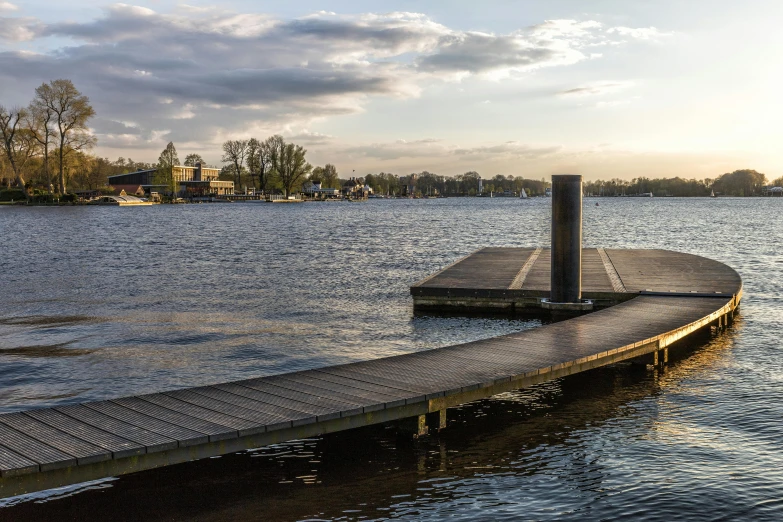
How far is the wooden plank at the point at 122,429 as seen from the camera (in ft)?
24.5

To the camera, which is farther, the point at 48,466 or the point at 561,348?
the point at 561,348

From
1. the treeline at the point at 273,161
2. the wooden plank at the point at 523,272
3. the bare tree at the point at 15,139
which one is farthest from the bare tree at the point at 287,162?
the wooden plank at the point at 523,272

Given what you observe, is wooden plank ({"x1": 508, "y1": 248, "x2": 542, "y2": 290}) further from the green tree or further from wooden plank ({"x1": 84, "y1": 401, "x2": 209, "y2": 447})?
the green tree

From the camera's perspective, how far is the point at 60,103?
385 ft

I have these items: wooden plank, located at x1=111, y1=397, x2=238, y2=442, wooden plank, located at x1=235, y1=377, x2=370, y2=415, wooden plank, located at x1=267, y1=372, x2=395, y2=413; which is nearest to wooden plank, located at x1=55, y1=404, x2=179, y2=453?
wooden plank, located at x1=111, y1=397, x2=238, y2=442

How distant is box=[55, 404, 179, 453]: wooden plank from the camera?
747cm

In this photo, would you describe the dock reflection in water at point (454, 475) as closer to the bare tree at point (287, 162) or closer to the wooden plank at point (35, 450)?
the wooden plank at point (35, 450)

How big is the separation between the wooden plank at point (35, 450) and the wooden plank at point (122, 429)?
2.25ft

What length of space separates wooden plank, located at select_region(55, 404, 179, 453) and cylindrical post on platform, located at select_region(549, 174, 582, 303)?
1119 centimetres

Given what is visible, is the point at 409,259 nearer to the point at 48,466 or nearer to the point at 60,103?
the point at 48,466

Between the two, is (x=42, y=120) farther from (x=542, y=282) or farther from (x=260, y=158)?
(x=542, y=282)

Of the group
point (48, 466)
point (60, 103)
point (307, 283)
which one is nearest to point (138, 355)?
point (48, 466)

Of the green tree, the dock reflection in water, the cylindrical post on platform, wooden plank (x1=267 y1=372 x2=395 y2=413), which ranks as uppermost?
the green tree

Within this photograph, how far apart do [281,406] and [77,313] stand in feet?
46.3
